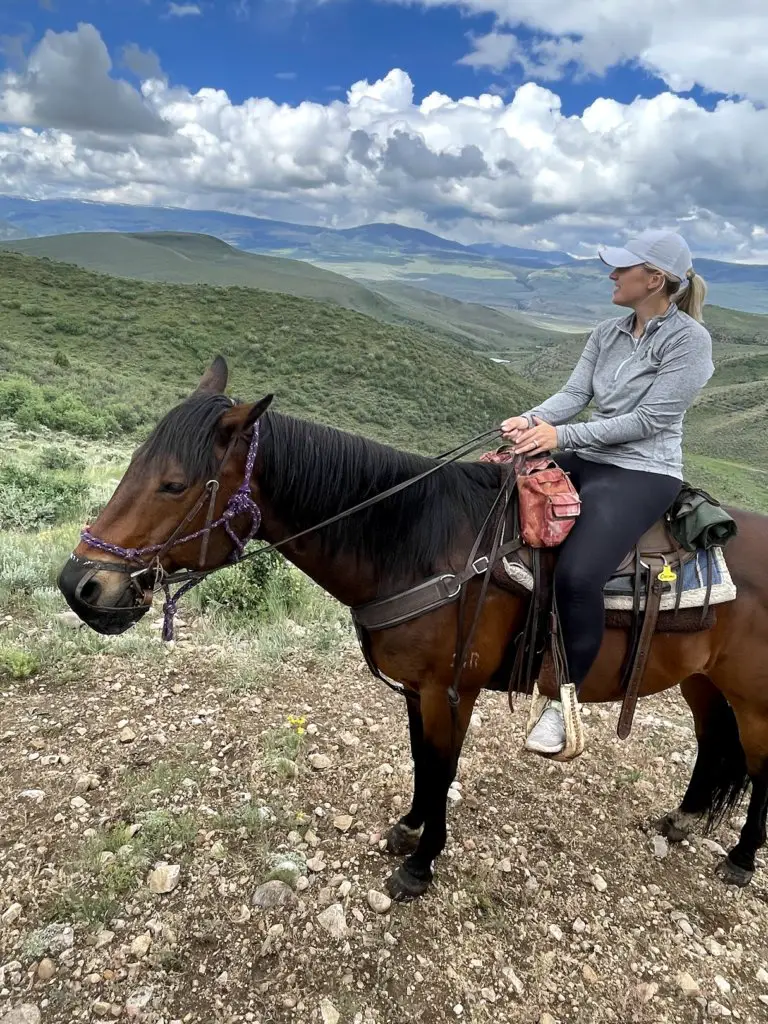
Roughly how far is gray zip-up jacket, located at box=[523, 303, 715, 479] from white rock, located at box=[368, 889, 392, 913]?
2.65m

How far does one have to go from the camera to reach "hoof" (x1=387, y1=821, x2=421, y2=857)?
11.5 ft

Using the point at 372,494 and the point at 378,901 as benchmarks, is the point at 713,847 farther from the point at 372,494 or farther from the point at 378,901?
the point at 372,494

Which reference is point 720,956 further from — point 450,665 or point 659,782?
point 450,665

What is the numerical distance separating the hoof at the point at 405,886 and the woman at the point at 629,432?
1.06m

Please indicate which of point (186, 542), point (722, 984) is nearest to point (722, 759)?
point (722, 984)

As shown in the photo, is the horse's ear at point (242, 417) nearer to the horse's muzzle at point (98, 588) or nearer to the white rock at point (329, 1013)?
the horse's muzzle at point (98, 588)

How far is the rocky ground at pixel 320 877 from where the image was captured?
276cm

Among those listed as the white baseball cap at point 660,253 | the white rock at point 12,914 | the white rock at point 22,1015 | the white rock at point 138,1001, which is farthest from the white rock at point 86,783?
the white baseball cap at point 660,253

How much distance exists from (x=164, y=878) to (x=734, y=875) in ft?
11.0

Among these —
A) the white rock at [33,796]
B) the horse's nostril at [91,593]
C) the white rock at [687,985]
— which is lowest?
the white rock at [687,985]

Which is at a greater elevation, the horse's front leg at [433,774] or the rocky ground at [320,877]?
the horse's front leg at [433,774]

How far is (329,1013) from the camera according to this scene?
8.68 ft

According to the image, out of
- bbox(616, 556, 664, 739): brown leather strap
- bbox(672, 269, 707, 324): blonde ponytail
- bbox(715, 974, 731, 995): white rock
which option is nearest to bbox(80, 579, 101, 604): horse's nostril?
bbox(616, 556, 664, 739): brown leather strap

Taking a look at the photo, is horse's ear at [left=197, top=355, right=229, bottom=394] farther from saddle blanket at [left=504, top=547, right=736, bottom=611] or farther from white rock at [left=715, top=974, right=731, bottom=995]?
white rock at [left=715, top=974, right=731, bottom=995]
